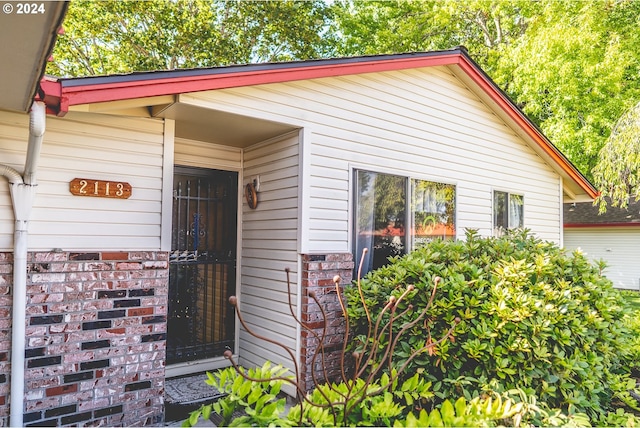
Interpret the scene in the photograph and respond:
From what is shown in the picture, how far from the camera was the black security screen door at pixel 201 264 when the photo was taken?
4762mm

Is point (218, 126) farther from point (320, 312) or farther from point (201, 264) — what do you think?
point (320, 312)

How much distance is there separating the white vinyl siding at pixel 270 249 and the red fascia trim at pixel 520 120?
3.25 meters

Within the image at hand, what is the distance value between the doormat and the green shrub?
1.68 meters

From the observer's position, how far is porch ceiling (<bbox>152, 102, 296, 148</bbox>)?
380 cm

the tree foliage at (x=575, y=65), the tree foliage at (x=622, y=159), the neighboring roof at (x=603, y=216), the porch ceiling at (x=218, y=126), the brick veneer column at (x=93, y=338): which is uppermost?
the tree foliage at (x=575, y=65)

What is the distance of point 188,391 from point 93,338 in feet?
4.16

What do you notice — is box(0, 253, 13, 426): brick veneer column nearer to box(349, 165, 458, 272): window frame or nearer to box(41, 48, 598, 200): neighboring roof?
box(41, 48, 598, 200): neighboring roof

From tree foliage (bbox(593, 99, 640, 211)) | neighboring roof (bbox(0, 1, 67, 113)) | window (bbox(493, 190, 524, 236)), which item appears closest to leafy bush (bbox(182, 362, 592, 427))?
neighboring roof (bbox(0, 1, 67, 113))

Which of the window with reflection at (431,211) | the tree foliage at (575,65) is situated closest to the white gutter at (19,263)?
the window with reflection at (431,211)

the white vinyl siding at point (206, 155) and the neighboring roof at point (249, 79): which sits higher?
the neighboring roof at point (249, 79)

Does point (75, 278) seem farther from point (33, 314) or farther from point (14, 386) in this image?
point (14, 386)

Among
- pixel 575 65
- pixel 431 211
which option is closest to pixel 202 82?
pixel 431 211

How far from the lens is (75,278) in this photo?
11.2 ft

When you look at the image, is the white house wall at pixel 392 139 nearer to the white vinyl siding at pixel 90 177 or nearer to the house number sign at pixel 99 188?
the white vinyl siding at pixel 90 177
